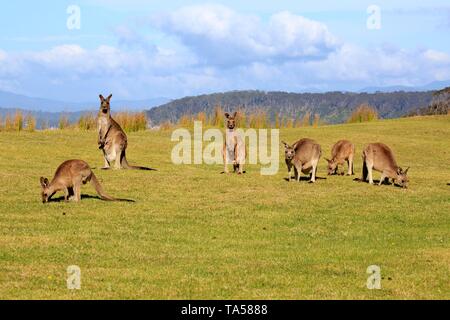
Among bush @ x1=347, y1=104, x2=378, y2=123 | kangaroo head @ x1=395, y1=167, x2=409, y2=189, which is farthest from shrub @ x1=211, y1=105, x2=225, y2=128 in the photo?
kangaroo head @ x1=395, y1=167, x2=409, y2=189

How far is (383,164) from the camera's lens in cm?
2150

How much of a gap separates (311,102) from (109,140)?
103m

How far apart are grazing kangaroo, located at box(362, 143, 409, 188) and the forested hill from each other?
292 ft

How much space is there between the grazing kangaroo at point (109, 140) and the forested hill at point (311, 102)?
87827 millimetres

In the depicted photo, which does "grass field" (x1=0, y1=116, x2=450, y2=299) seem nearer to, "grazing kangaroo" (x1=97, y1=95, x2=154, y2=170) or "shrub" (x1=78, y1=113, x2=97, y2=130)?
"grazing kangaroo" (x1=97, y1=95, x2=154, y2=170)

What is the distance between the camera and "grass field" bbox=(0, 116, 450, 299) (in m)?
9.97

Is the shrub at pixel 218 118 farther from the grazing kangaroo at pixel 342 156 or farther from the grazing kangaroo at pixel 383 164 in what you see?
the grazing kangaroo at pixel 383 164

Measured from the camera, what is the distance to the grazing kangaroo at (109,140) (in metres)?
24.0

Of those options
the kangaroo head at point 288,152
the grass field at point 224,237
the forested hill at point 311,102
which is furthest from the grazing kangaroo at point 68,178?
the forested hill at point 311,102

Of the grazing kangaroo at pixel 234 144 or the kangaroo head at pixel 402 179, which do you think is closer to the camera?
the kangaroo head at pixel 402 179

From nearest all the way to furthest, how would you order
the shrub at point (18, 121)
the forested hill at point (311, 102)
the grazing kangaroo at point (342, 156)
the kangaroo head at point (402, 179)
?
1. the kangaroo head at point (402, 179)
2. the grazing kangaroo at point (342, 156)
3. the shrub at point (18, 121)
4. the forested hill at point (311, 102)

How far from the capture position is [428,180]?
77.8ft
